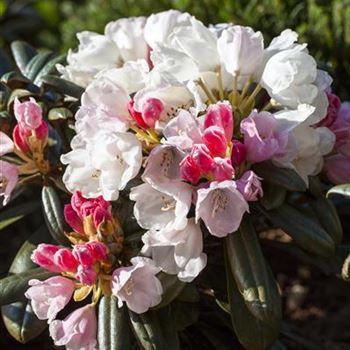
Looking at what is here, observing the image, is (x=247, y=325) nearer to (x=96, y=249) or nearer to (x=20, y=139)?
(x=96, y=249)

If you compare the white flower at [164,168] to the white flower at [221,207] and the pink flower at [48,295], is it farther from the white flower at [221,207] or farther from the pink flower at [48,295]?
the pink flower at [48,295]

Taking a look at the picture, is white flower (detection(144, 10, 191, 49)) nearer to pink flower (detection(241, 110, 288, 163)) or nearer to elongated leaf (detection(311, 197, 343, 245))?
pink flower (detection(241, 110, 288, 163))

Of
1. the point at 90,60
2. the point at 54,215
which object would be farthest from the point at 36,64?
the point at 54,215

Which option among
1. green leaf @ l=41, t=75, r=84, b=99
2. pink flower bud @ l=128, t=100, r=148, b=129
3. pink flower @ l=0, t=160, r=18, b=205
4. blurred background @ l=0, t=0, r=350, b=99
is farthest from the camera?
blurred background @ l=0, t=0, r=350, b=99

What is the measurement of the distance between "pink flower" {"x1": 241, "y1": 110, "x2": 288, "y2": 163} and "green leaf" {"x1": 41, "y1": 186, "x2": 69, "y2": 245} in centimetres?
42

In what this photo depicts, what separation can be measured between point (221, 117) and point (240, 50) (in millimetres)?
191

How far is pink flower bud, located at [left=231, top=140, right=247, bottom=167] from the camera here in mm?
1563

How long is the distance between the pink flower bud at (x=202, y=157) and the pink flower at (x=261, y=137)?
0.09 metres

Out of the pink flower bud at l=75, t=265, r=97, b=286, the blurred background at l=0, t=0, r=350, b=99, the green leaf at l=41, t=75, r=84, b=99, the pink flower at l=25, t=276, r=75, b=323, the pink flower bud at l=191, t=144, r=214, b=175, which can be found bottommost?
the blurred background at l=0, t=0, r=350, b=99

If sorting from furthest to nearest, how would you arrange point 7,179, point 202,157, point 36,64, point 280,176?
point 36,64 → point 7,179 → point 280,176 → point 202,157

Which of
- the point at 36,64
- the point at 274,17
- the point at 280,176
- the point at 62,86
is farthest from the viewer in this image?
the point at 274,17

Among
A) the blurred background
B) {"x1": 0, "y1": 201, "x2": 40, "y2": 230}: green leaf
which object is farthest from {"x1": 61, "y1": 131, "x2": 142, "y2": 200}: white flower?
the blurred background

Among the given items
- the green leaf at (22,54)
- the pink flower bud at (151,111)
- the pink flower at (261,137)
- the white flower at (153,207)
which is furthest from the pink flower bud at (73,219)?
the green leaf at (22,54)

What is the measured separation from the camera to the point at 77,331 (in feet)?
5.26
